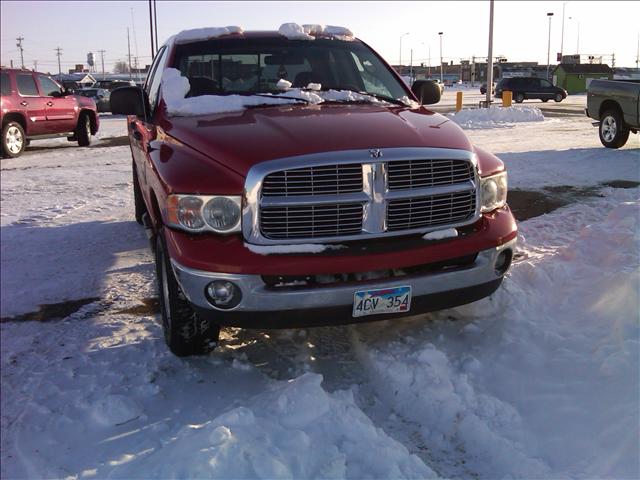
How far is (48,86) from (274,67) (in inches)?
502

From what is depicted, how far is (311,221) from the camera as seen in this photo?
3.11m

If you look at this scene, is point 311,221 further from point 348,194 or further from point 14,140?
point 14,140

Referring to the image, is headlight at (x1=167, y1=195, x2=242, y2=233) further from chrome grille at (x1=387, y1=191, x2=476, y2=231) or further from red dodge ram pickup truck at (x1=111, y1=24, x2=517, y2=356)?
chrome grille at (x1=387, y1=191, x2=476, y2=231)

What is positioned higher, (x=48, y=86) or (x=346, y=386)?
(x=48, y=86)

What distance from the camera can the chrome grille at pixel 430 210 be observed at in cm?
325

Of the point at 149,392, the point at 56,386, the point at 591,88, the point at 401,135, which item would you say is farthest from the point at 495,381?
the point at 591,88

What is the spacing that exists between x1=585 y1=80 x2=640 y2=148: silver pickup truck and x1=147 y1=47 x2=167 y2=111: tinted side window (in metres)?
9.33

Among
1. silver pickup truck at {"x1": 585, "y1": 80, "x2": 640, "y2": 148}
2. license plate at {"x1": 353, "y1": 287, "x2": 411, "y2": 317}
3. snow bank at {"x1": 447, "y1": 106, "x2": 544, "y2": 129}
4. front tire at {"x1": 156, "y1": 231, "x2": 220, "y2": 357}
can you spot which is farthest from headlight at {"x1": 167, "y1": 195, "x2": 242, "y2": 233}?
snow bank at {"x1": 447, "y1": 106, "x2": 544, "y2": 129}

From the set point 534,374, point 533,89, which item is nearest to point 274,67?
point 534,374

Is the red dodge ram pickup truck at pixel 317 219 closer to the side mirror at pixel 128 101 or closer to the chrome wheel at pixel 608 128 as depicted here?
the side mirror at pixel 128 101

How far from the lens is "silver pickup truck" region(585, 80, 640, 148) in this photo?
11.5 metres

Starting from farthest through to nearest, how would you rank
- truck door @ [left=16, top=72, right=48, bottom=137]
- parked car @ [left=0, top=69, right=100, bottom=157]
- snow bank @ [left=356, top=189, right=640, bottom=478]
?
truck door @ [left=16, top=72, right=48, bottom=137] → parked car @ [left=0, top=69, right=100, bottom=157] → snow bank @ [left=356, top=189, right=640, bottom=478]

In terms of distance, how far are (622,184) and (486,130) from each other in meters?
10.4

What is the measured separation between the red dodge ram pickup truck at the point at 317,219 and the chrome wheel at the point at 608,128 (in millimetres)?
9758
